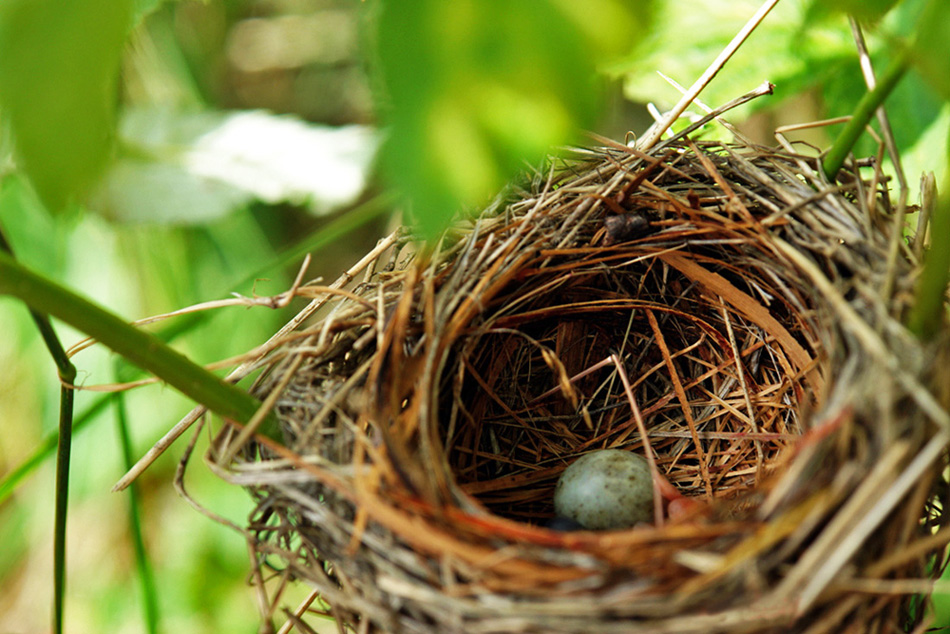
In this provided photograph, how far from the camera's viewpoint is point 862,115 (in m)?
0.68

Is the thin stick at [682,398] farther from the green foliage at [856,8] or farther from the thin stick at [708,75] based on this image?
the green foliage at [856,8]

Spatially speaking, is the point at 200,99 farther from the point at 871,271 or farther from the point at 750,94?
the point at 871,271

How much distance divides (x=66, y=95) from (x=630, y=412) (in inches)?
33.1

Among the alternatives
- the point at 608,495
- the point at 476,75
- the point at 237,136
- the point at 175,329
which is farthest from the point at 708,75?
the point at 237,136

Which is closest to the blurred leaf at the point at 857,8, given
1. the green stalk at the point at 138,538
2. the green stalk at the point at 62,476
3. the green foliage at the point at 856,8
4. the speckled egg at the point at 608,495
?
the green foliage at the point at 856,8

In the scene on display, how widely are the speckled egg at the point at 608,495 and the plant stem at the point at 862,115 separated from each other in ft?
1.31

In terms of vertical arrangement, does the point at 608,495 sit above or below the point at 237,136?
below

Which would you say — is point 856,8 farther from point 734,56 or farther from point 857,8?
point 734,56

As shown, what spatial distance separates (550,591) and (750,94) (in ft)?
2.05

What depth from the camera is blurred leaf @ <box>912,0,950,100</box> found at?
34 centimetres

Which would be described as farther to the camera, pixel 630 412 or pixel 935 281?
pixel 630 412

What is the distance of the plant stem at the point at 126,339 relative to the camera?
56 cm

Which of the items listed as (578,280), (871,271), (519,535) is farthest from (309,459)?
(871,271)

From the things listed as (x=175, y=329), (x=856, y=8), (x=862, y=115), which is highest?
(x=175, y=329)
